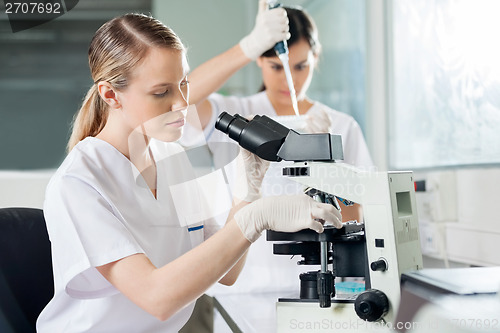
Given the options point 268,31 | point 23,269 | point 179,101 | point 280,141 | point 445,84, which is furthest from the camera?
point 445,84

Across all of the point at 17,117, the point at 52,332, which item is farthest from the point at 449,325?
the point at 17,117

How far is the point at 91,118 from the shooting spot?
132 cm

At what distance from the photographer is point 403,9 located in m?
2.32

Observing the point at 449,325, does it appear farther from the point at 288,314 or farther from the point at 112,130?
the point at 112,130

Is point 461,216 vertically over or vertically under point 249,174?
under

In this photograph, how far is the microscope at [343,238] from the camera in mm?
906

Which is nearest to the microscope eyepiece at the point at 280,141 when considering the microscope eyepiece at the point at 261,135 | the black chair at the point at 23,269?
the microscope eyepiece at the point at 261,135

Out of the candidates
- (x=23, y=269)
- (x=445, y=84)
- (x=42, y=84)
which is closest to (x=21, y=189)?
(x=42, y=84)

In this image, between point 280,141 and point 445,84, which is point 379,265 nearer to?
point 280,141

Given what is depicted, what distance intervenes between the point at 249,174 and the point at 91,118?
0.41 meters

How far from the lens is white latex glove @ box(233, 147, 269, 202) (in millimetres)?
1265

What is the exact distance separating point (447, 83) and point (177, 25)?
1268mm

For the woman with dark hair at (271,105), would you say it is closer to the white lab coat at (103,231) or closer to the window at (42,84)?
the white lab coat at (103,231)

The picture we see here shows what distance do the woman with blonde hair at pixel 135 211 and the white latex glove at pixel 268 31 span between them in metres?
0.52
